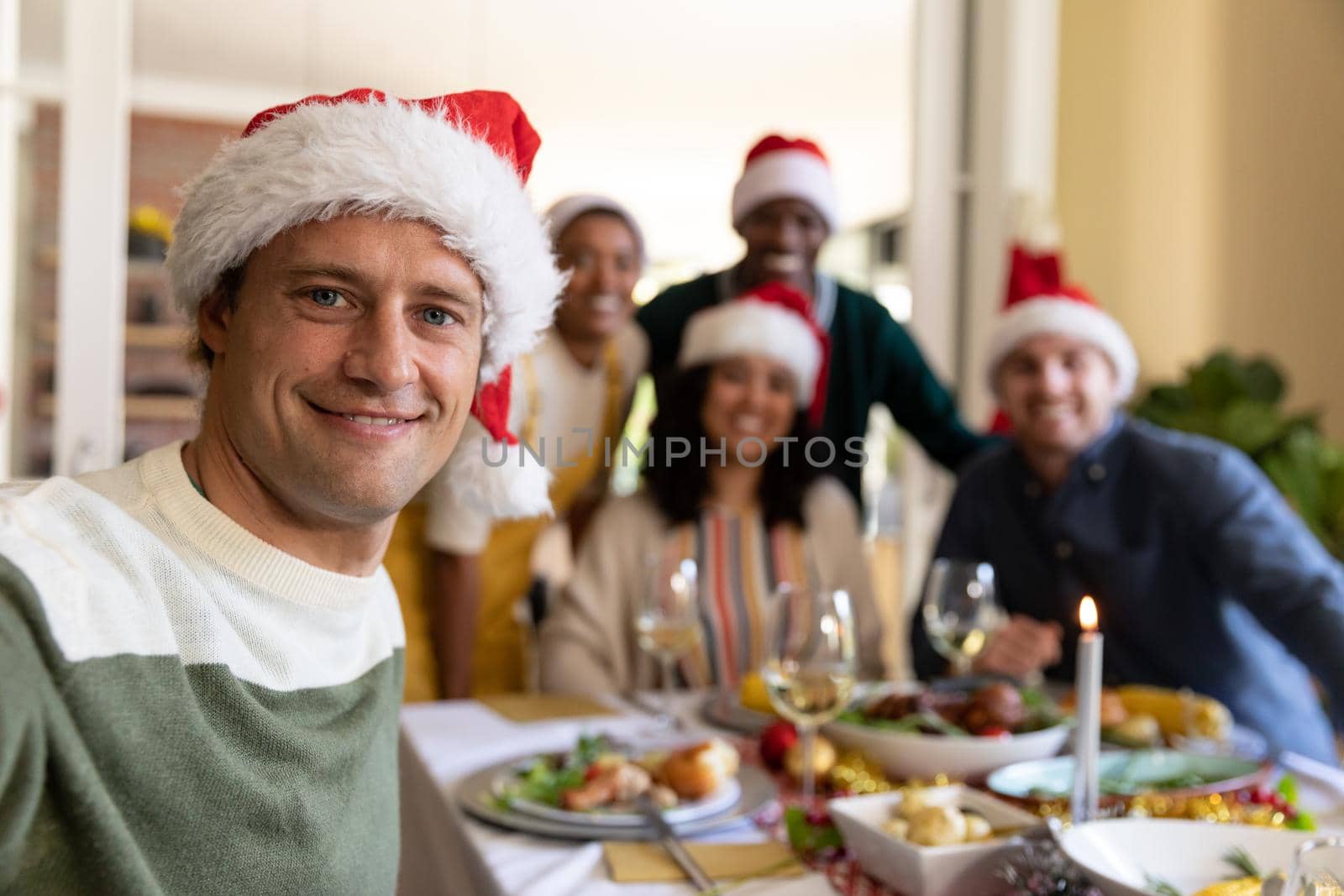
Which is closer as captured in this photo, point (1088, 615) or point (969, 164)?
point (1088, 615)

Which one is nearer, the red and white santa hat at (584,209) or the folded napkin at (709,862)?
the folded napkin at (709,862)

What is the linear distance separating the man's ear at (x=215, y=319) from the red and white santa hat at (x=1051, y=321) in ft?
5.28

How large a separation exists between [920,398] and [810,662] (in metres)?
1.52

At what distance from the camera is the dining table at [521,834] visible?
1.00 metres

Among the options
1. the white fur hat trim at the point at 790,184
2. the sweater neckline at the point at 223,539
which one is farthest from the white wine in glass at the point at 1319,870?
the white fur hat trim at the point at 790,184

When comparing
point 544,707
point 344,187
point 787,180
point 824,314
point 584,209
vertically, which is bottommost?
point 544,707

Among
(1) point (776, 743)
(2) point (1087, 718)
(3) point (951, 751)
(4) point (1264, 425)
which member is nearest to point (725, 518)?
(1) point (776, 743)

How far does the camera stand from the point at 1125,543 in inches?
76.4

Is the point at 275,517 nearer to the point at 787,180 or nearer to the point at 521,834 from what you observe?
the point at 521,834

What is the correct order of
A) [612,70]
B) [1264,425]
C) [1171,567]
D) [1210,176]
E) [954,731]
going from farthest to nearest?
1. [612,70]
2. [1210,176]
3. [1264,425]
4. [1171,567]
5. [954,731]

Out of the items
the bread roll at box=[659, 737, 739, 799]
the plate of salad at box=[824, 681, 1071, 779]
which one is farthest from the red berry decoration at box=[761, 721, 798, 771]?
the bread roll at box=[659, 737, 739, 799]

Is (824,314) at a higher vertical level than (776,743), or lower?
higher

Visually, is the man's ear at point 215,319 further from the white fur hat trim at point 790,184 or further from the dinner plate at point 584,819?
the white fur hat trim at point 790,184

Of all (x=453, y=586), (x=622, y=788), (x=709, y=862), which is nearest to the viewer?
(x=709, y=862)
